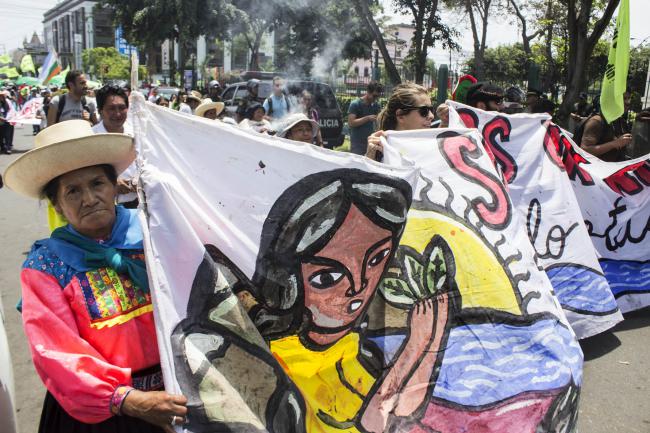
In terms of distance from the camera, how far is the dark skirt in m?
1.96

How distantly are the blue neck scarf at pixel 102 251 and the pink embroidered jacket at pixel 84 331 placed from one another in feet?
0.08

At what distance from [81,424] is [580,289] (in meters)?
3.55

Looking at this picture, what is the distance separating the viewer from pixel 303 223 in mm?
2334

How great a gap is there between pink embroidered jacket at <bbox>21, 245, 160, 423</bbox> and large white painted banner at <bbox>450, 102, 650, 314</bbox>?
9.67 ft

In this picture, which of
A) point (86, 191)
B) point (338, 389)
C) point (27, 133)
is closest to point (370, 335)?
point (338, 389)

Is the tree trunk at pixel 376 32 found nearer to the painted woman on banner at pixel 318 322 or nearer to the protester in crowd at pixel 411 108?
the protester in crowd at pixel 411 108

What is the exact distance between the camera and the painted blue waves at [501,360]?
2.64m

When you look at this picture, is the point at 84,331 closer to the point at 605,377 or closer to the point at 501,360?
the point at 501,360

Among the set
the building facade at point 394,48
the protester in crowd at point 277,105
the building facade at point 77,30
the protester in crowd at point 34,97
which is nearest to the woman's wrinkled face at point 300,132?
the protester in crowd at point 277,105

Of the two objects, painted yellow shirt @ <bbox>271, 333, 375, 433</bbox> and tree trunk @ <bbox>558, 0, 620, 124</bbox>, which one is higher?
tree trunk @ <bbox>558, 0, 620, 124</bbox>

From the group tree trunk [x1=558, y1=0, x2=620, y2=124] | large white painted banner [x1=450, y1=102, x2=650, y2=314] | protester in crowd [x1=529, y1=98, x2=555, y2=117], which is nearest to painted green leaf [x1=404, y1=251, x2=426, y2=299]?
large white painted banner [x1=450, y1=102, x2=650, y2=314]

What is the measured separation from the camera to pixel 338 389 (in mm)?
2441

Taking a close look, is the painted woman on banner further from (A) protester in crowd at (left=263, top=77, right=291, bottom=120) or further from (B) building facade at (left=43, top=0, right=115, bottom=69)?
(B) building facade at (left=43, top=0, right=115, bottom=69)

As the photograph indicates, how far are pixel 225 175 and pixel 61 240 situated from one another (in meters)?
0.63
